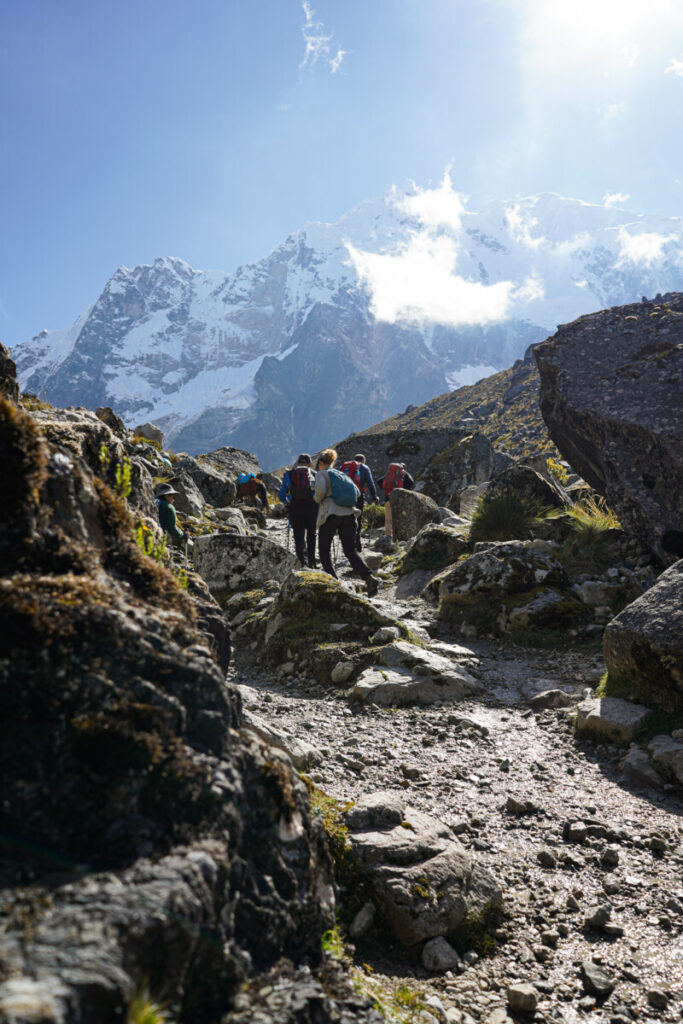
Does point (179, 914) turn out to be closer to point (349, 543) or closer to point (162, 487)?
point (349, 543)

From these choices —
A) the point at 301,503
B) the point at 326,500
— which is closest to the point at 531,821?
the point at 326,500

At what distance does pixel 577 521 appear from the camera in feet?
37.5

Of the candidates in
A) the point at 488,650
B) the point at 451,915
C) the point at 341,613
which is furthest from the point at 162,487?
the point at 451,915

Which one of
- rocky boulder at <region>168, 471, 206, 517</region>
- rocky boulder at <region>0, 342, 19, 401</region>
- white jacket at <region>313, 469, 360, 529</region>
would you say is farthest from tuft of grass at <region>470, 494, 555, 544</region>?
rocky boulder at <region>0, 342, 19, 401</region>

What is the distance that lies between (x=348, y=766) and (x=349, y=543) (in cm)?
660

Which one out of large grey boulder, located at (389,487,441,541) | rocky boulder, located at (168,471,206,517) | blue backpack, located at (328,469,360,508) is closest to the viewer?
blue backpack, located at (328,469,360,508)

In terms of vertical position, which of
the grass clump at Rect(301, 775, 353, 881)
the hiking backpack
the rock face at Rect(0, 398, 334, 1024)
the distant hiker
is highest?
the distant hiker

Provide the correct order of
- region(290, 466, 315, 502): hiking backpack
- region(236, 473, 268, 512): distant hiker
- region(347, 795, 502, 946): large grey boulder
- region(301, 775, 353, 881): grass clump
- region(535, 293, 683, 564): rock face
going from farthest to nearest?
1. region(236, 473, 268, 512): distant hiker
2. region(290, 466, 315, 502): hiking backpack
3. region(535, 293, 683, 564): rock face
4. region(301, 775, 353, 881): grass clump
5. region(347, 795, 502, 946): large grey boulder

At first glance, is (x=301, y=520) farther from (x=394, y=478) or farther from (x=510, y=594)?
(x=394, y=478)

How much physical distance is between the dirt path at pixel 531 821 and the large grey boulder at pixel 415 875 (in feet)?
0.58

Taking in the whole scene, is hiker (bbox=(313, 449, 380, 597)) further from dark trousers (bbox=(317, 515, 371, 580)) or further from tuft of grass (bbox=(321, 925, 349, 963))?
tuft of grass (bbox=(321, 925, 349, 963))

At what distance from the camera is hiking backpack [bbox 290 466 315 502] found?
1299 cm

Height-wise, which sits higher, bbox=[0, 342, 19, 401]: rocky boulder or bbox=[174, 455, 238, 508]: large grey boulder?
bbox=[174, 455, 238, 508]: large grey boulder

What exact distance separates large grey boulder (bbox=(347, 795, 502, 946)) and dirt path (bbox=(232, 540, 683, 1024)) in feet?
Answer: 0.58
